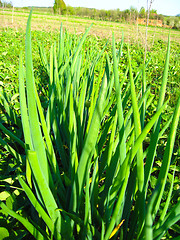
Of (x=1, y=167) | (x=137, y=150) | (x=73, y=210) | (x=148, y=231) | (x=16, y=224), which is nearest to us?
(x=148, y=231)

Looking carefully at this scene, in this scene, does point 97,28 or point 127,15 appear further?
point 97,28

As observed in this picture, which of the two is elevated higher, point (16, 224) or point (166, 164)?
point (166, 164)

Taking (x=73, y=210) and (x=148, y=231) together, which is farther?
(x=73, y=210)

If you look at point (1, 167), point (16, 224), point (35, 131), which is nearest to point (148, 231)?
point (35, 131)

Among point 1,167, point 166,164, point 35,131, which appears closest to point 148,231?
point 166,164

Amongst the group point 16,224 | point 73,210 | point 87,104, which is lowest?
point 16,224

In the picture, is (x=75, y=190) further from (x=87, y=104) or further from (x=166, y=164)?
(x=87, y=104)

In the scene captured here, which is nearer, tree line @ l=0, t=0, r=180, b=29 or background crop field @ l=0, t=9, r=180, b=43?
tree line @ l=0, t=0, r=180, b=29

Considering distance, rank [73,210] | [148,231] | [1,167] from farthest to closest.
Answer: [1,167] < [73,210] < [148,231]

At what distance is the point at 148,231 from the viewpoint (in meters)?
0.24

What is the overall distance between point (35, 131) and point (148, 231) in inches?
9.6

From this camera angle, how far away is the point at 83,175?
0.39 metres

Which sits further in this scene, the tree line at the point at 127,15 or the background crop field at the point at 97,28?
the background crop field at the point at 97,28

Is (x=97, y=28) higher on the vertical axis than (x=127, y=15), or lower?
higher
